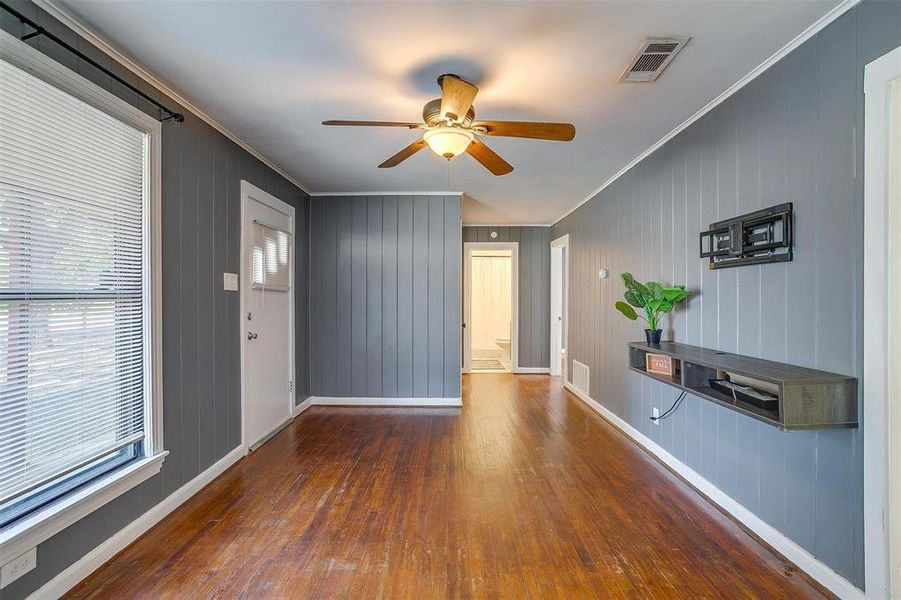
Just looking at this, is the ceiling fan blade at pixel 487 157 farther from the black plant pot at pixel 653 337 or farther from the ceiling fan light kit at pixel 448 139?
the black plant pot at pixel 653 337

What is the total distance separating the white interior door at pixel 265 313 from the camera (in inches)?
127

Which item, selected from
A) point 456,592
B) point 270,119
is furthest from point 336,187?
point 456,592

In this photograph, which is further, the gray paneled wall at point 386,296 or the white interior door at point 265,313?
the gray paneled wall at point 386,296

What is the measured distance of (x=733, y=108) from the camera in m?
2.31

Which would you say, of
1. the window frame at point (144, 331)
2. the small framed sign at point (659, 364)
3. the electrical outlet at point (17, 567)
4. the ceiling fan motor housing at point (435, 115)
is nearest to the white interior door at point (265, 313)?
the window frame at point (144, 331)

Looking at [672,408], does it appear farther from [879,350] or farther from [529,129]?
[529,129]

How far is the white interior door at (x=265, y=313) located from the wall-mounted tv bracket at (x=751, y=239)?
338 centimetres

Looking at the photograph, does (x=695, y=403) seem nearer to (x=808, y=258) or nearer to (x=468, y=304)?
(x=808, y=258)

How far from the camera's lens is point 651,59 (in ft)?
6.51

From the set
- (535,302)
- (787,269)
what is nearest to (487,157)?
(787,269)

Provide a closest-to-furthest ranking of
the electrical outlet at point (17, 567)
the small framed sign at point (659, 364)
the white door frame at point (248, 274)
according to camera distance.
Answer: the electrical outlet at point (17, 567)
the small framed sign at point (659, 364)
the white door frame at point (248, 274)

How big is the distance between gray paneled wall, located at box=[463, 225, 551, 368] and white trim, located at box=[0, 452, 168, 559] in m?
5.28

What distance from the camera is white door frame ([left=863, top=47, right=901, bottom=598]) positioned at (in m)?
1.48

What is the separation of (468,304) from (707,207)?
428cm
